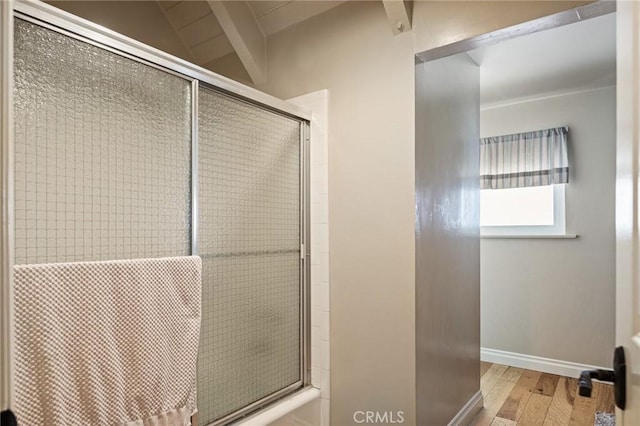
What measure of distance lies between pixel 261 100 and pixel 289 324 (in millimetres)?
1020

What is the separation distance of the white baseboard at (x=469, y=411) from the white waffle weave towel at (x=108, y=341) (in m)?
1.61

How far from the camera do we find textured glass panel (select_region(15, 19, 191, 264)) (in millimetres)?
1041

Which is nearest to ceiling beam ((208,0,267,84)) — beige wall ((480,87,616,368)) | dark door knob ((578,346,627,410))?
dark door knob ((578,346,627,410))

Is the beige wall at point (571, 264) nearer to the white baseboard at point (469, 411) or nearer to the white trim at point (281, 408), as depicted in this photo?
the white baseboard at point (469, 411)

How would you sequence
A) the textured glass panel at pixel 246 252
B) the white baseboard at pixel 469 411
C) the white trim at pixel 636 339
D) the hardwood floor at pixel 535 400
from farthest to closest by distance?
the hardwood floor at pixel 535 400 → the white baseboard at pixel 469 411 → the textured glass panel at pixel 246 252 → the white trim at pixel 636 339

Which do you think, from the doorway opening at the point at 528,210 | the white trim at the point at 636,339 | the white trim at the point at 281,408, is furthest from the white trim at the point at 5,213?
the doorway opening at the point at 528,210

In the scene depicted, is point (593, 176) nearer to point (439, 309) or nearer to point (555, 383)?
point (555, 383)

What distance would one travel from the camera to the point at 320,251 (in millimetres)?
1926

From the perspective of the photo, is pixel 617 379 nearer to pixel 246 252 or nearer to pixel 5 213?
pixel 5 213

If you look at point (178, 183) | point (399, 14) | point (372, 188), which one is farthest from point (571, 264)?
point (178, 183)

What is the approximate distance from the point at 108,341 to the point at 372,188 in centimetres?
117

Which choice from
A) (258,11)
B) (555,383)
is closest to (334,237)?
(258,11)

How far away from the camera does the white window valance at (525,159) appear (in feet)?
10.4

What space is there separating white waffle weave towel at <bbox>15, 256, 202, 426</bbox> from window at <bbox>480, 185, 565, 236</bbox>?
9.70 feet
